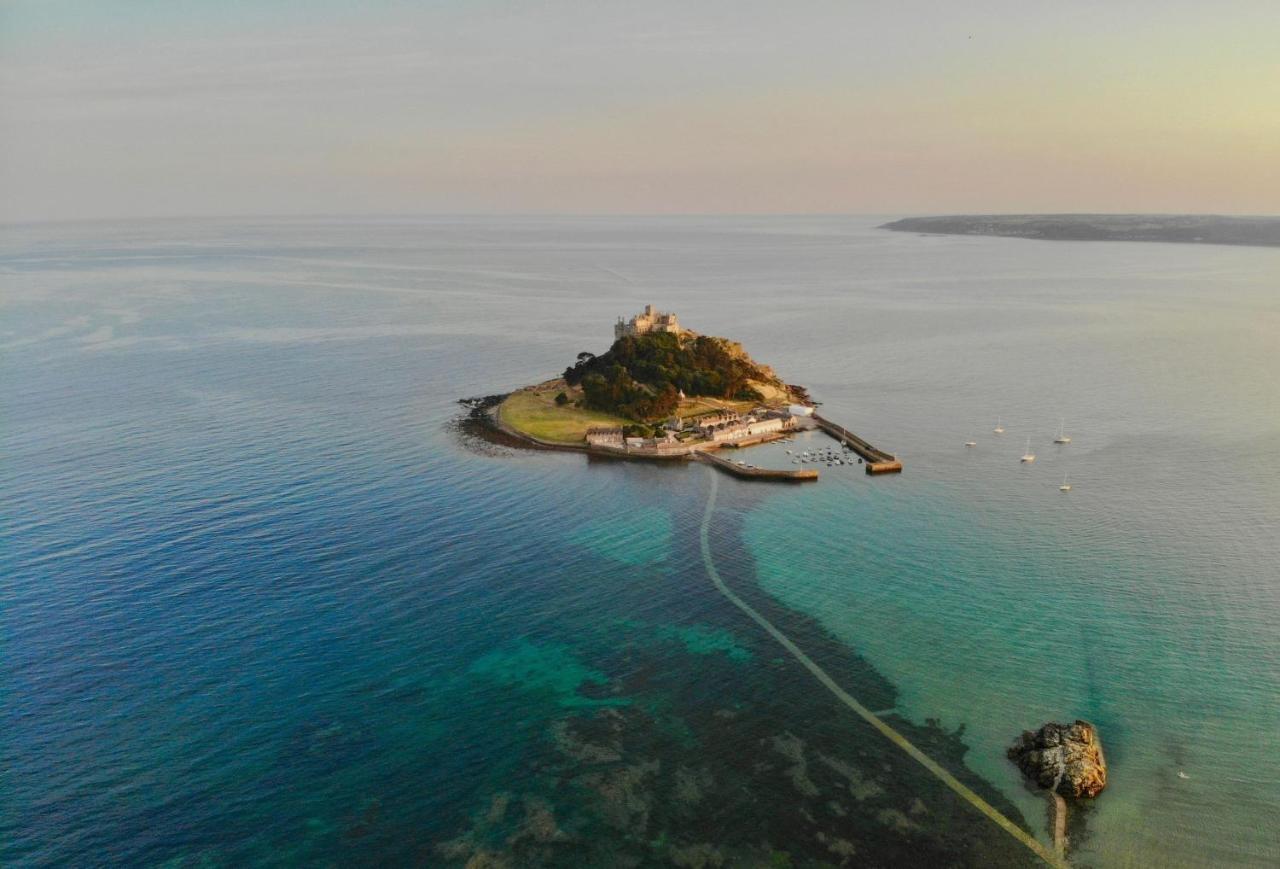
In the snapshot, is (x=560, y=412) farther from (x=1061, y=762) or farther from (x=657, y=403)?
(x=1061, y=762)

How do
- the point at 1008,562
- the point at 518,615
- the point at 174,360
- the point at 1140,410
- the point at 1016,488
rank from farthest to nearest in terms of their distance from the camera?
1. the point at 174,360
2. the point at 1140,410
3. the point at 1016,488
4. the point at 1008,562
5. the point at 518,615

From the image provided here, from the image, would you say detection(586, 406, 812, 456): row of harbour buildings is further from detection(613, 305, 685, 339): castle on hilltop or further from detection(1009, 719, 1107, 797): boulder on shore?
detection(1009, 719, 1107, 797): boulder on shore

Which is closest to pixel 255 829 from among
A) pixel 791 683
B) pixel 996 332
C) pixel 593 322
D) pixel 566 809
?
pixel 566 809

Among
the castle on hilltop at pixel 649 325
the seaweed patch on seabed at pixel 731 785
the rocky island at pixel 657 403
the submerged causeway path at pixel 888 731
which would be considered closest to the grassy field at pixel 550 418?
the rocky island at pixel 657 403

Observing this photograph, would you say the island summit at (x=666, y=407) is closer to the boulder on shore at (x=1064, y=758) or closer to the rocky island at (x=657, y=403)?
the rocky island at (x=657, y=403)

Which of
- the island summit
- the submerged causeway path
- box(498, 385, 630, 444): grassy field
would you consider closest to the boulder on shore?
the submerged causeway path

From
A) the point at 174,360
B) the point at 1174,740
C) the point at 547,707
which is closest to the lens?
the point at 1174,740

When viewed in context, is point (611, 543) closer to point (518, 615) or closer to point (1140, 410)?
point (518, 615)
